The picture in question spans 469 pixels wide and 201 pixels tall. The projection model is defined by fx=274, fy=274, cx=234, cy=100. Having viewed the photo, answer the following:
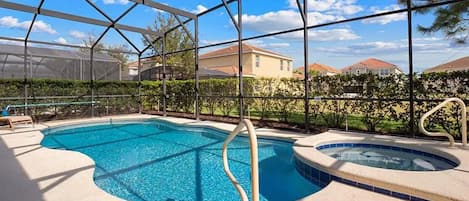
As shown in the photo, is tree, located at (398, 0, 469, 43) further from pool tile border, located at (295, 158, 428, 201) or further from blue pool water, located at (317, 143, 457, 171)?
pool tile border, located at (295, 158, 428, 201)

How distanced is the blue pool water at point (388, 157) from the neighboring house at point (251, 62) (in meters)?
16.8

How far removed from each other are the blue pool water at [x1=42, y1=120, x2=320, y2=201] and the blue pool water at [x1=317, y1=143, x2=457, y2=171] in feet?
3.37

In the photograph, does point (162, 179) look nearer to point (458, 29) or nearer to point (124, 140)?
point (124, 140)

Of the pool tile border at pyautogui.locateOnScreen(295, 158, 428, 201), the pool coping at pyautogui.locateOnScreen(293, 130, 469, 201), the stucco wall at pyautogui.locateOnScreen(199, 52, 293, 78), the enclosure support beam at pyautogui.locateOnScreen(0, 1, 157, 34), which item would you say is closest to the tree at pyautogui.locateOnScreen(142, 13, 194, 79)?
the stucco wall at pyautogui.locateOnScreen(199, 52, 293, 78)

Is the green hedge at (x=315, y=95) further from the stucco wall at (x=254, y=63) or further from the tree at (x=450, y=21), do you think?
the stucco wall at (x=254, y=63)

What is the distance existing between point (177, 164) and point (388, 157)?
3.89m

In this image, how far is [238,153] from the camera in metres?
5.98

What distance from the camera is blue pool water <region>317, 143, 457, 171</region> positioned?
Result: 445cm

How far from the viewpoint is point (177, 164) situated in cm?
518

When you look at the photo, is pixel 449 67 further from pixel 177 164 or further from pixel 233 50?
pixel 233 50

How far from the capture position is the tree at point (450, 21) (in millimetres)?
6254

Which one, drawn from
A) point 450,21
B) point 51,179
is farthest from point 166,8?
point 450,21

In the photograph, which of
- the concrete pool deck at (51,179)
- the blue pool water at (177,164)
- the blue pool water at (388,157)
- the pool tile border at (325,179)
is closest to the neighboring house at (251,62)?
the blue pool water at (177,164)

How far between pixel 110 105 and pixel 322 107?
9.01 m
